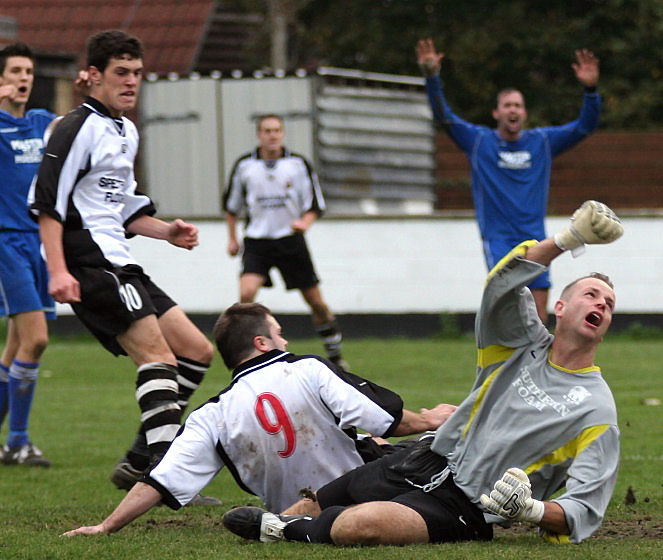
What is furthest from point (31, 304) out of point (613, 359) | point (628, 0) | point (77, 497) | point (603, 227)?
point (628, 0)

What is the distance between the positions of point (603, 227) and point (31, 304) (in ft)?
14.4

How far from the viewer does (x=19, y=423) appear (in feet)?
28.1

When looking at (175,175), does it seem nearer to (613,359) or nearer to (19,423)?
(613,359)

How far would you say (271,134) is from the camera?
44.6 feet

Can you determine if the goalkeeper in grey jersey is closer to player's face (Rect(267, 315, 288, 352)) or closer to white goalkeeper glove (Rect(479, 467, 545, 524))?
white goalkeeper glove (Rect(479, 467, 545, 524))

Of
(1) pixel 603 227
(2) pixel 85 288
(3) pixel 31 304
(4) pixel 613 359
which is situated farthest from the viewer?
(4) pixel 613 359

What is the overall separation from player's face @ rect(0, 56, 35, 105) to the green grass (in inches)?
89.2

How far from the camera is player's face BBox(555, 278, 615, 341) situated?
5.42 meters

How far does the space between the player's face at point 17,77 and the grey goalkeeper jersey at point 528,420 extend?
416 cm

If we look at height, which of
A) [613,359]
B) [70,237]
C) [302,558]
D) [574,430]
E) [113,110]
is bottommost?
[613,359]

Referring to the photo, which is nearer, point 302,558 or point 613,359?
point 302,558

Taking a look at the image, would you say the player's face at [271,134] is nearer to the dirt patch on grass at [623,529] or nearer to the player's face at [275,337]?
the player's face at [275,337]

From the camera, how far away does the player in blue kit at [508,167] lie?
11789 mm

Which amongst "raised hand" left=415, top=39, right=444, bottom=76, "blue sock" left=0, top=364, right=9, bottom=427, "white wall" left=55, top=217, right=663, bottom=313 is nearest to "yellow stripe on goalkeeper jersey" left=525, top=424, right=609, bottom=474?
"blue sock" left=0, top=364, right=9, bottom=427
